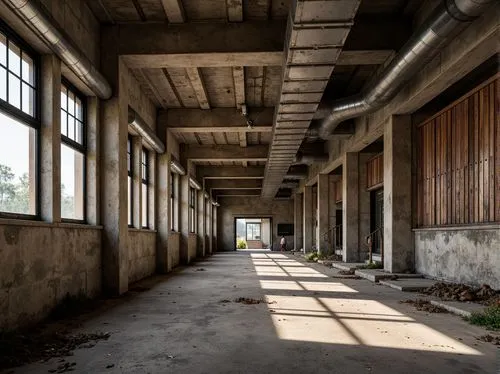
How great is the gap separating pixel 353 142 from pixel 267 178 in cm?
641

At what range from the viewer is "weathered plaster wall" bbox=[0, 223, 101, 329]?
486 cm

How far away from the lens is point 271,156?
14.5m

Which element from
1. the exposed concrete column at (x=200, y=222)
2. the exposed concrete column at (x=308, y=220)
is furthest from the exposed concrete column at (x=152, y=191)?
the exposed concrete column at (x=308, y=220)

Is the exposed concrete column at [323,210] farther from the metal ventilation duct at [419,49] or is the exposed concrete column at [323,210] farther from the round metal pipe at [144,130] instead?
the metal ventilation duct at [419,49]

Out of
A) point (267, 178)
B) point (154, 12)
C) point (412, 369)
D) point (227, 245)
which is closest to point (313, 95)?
point (154, 12)

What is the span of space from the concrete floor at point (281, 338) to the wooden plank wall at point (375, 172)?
6526mm

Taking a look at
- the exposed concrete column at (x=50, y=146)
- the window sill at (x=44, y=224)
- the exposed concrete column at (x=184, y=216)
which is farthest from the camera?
the exposed concrete column at (x=184, y=216)

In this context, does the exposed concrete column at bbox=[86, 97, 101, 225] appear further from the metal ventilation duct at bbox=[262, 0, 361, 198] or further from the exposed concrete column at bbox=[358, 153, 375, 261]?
the exposed concrete column at bbox=[358, 153, 375, 261]

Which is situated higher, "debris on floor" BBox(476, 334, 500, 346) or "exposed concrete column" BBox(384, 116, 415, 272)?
"exposed concrete column" BBox(384, 116, 415, 272)

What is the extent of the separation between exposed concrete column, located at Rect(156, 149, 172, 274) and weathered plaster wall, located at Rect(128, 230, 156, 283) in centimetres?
24

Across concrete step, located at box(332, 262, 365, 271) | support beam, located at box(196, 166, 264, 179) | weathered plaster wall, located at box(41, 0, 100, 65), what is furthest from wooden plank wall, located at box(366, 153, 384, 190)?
weathered plaster wall, located at box(41, 0, 100, 65)

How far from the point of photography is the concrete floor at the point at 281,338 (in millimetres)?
3771

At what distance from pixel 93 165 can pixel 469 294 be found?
22.2 feet

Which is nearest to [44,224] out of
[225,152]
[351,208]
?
[351,208]
